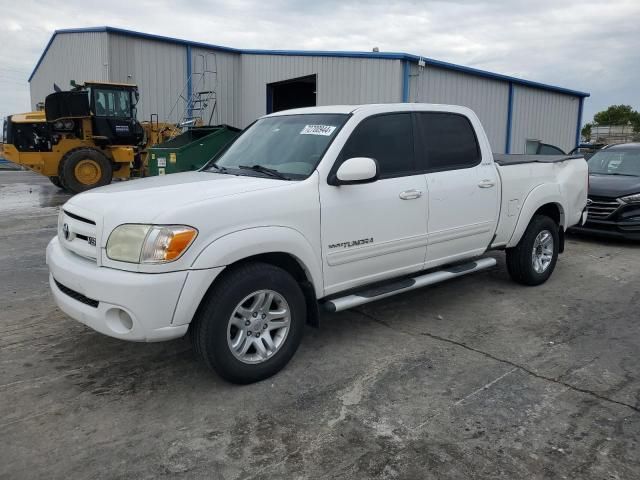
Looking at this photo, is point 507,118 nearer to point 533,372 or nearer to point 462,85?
point 462,85

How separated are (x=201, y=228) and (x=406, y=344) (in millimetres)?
2024

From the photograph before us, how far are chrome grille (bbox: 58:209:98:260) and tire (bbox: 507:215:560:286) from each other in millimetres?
4279

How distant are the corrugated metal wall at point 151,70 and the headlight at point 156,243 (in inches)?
755

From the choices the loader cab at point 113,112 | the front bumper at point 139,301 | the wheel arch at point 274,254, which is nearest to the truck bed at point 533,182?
the wheel arch at point 274,254

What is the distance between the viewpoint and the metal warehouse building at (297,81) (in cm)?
1619

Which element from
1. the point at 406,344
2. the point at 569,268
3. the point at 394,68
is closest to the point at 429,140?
the point at 406,344

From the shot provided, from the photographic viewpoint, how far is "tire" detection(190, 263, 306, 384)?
340 centimetres

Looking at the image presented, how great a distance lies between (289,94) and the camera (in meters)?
22.6

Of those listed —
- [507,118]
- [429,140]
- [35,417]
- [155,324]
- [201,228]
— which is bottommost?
[35,417]

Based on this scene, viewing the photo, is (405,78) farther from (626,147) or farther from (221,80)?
(221,80)

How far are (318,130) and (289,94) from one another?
19.0 meters

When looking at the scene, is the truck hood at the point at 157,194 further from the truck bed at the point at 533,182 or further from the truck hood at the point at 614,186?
the truck hood at the point at 614,186

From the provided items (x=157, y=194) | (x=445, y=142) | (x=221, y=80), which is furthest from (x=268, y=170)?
(x=221, y=80)

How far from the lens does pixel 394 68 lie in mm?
15336
